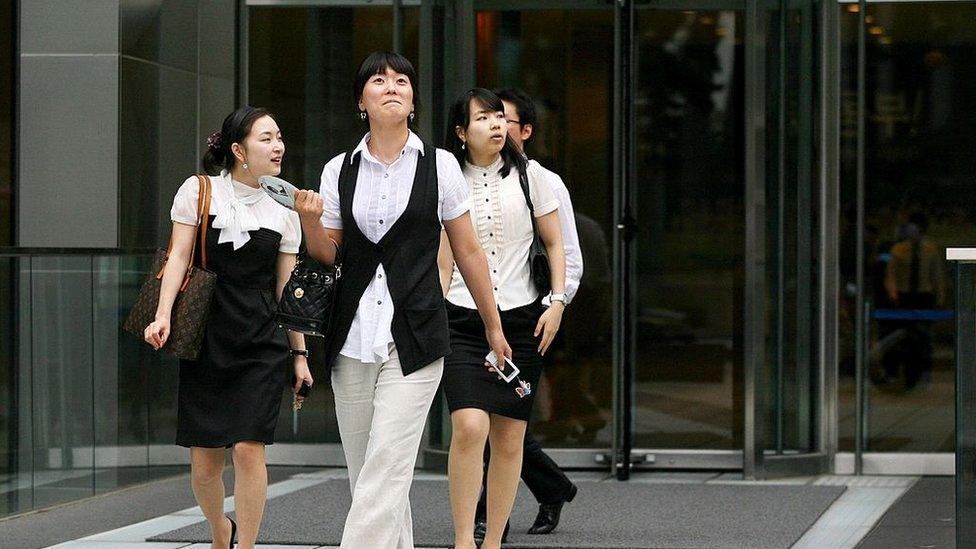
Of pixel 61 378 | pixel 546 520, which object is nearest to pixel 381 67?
pixel 546 520

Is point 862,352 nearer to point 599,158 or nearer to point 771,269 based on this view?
point 771,269

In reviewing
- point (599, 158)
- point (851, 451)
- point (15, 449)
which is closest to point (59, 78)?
point (15, 449)

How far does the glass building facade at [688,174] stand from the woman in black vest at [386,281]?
14.9 ft

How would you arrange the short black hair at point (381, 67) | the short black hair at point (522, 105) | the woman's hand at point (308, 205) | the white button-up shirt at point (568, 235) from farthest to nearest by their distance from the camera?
the short black hair at point (522, 105)
the white button-up shirt at point (568, 235)
the short black hair at point (381, 67)
the woman's hand at point (308, 205)

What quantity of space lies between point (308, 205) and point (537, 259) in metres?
1.73

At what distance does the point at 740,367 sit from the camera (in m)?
10.2

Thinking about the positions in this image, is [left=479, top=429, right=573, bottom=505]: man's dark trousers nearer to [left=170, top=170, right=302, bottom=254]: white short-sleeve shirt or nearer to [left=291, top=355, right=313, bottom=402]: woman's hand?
[left=291, top=355, right=313, bottom=402]: woman's hand

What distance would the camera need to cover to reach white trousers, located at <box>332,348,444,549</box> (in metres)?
4.92

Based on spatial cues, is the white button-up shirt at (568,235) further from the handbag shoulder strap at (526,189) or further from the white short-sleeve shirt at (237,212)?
the white short-sleeve shirt at (237,212)

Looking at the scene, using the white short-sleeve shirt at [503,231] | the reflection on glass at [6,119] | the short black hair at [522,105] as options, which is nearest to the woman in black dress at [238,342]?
the white short-sleeve shirt at [503,231]

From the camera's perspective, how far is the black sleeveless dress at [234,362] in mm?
6078

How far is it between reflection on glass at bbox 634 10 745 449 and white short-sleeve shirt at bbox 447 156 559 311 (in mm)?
3751

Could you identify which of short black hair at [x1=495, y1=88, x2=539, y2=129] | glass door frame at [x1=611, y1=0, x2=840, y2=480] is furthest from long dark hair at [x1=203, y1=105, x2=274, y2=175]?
glass door frame at [x1=611, y1=0, x2=840, y2=480]

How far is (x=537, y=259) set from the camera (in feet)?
21.1
